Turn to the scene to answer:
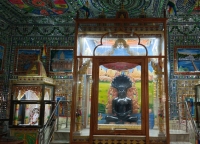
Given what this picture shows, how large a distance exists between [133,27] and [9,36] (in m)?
5.77

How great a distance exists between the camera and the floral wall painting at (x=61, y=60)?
30.6 ft

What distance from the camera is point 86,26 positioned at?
6.71m

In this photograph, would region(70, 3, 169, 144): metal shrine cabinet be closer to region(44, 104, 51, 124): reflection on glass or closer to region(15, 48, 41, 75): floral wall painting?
region(44, 104, 51, 124): reflection on glass

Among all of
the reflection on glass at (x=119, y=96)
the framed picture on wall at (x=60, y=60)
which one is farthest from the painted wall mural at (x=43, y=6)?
the reflection on glass at (x=119, y=96)

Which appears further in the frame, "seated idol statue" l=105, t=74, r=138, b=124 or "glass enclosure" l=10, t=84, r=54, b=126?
"glass enclosure" l=10, t=84, r=54, b=126

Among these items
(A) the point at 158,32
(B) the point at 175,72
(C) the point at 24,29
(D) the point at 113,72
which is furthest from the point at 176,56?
(C) the point at 24,29

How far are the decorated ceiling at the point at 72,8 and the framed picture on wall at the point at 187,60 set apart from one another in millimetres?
1433

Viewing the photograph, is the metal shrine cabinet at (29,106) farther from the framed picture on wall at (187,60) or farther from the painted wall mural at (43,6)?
the framed picture on wall at (187,60)

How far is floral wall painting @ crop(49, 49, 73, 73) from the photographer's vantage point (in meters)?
9.31

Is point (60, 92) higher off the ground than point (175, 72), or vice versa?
point (175, 72)

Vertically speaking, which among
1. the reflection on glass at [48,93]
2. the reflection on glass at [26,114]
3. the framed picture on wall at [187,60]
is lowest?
the reflection on glass at [26,114]

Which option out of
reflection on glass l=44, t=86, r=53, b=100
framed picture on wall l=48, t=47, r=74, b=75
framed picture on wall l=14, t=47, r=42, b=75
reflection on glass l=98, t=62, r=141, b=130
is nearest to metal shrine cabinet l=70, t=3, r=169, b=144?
reflection on glass l=98, t=62, r=141, b=130

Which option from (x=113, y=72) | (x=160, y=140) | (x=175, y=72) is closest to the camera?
(x=160, y=140)

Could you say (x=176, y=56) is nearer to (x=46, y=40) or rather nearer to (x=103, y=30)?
(x=103, y=30)
